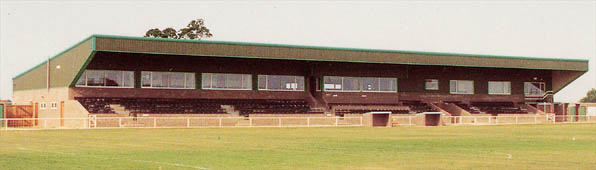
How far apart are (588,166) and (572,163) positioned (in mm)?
909

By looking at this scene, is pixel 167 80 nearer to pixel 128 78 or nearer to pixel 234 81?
pixel 128 78

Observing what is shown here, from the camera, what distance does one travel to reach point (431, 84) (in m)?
79.1

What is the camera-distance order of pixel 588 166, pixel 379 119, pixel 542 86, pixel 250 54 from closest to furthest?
1. pixel 588 166
2. pixel 379 119
3. pixel 250 54
4. pixel 542 86

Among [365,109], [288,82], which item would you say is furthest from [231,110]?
[365,109]

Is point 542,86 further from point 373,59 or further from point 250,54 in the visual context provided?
point 250,54

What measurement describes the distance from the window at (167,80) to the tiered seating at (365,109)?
13.6m

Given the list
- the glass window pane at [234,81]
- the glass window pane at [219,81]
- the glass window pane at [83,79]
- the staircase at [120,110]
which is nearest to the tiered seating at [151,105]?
the staircase at [120,110]

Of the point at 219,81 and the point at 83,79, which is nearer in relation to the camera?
the point at 83,79

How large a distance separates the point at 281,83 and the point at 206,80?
7.69 m

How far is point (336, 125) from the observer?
190 feet

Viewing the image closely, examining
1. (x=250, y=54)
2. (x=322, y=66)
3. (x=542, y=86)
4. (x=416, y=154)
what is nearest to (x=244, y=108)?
(x=250, y=54)

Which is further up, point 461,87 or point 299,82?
A: point 299,82

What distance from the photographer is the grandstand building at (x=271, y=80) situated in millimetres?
61719

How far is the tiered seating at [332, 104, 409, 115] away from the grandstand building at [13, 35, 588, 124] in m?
0.11
